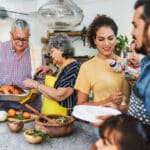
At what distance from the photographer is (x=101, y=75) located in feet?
6.57

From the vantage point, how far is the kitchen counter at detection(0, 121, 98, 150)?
170 cm

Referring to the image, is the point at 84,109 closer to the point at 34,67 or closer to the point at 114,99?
the point at 114,99

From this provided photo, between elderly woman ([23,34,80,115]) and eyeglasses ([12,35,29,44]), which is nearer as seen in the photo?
elderly woman ([23,34,80,115])

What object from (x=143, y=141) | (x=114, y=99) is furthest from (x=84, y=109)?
(x=143, y=141)

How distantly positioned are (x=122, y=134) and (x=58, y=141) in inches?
29.8

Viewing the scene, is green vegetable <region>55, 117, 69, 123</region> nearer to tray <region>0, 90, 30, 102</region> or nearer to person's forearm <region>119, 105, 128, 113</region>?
person's forearm <region>119, 105, 128, 113</region>

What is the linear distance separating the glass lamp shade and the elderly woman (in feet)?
1.95

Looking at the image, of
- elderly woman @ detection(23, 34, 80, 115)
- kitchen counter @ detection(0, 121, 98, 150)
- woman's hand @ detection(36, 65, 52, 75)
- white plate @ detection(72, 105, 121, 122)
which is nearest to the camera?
white plate @ detection(72, 105, 121, 122)

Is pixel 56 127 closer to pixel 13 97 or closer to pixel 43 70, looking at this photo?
pixel 13 97

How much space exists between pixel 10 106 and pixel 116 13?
10.6 feet

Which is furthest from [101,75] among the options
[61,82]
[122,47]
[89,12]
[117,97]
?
[89,12]

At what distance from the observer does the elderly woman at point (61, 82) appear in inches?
85.0

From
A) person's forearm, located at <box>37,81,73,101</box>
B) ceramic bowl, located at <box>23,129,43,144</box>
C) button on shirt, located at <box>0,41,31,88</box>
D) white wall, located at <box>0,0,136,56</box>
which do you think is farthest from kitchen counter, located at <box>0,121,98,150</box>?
white wall, located at <box>0,0,136,56</box>

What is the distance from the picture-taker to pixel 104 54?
2057 mm
